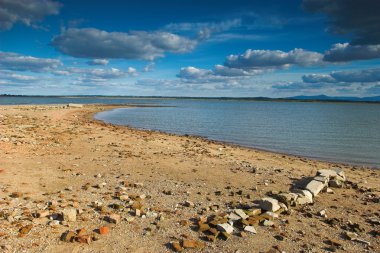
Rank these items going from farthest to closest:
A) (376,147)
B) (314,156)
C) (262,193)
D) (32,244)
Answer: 1. (376,147)
2. (314,156)
3. (262,193)
4. (32,244)

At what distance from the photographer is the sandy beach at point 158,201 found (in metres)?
7.84

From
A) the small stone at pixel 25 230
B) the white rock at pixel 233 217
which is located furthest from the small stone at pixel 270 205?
the small stone at pixel 25 230

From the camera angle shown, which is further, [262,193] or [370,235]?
[262,193]

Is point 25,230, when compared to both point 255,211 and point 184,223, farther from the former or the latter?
point 255,211

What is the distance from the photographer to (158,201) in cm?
1062

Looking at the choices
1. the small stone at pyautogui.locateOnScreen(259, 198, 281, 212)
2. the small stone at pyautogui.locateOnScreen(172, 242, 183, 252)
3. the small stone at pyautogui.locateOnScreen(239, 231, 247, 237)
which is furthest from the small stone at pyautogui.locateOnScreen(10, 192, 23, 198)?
the small stone at pyautogui.locateOnScreen(259, 198, 281, 212)

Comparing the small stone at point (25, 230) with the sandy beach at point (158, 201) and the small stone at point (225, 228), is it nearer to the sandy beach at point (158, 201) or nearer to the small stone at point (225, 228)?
the sandy beach at point (158, 201)

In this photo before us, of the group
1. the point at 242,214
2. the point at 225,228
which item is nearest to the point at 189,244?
the point at 225,228

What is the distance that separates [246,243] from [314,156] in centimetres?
1692

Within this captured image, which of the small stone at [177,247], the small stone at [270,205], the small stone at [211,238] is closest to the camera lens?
the small stone at [177,247]

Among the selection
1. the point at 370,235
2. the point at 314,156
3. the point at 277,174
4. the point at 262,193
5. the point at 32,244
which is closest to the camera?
the point at 32,244

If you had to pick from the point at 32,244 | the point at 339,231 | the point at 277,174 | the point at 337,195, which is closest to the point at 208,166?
the point at 277,174

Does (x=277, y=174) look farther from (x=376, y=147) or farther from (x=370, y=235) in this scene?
(x=376, y=147)

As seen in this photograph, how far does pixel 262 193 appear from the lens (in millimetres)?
12133
